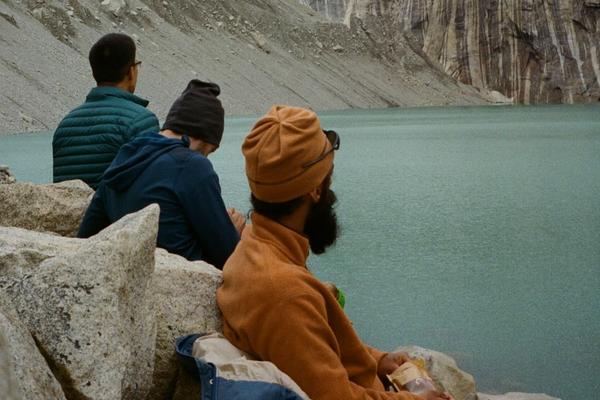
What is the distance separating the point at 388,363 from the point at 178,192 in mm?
1077

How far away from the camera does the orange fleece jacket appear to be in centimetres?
230

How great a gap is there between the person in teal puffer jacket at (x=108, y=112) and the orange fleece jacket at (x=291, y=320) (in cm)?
185

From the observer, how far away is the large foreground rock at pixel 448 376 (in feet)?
15.5

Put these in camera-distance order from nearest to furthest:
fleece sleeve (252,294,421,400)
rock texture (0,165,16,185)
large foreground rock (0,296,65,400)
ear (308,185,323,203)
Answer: large foreground rock (0,296,65,400) → fleece sleeve (252,294,421,400) → ear (308,185,323,203) → rock texture (0,165,16,185)

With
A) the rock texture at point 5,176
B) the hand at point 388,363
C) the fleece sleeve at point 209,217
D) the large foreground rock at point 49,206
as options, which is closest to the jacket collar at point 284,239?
the hand at point 388,363

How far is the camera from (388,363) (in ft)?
9.60

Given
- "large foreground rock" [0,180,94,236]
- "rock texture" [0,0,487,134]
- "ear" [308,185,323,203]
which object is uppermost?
"ear" [308,185,323,203]

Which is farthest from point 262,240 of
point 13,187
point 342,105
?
point 342,105

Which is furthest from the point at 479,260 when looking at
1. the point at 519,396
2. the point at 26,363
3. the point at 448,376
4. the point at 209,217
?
the point at 26,363

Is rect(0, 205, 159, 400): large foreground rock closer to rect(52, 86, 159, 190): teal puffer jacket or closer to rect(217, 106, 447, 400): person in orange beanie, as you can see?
rect(217, 106, 447, 400): person in orange beanie

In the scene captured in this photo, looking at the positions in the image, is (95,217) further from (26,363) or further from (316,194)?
(26,363)

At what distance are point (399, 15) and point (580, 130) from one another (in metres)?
59.1

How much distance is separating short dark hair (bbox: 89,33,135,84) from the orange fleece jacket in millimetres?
1958

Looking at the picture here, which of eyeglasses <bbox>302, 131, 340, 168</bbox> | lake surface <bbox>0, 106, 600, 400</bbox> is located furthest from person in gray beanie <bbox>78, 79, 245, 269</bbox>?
lake surface <bbox>0, 106, 600, 400</bbox>
